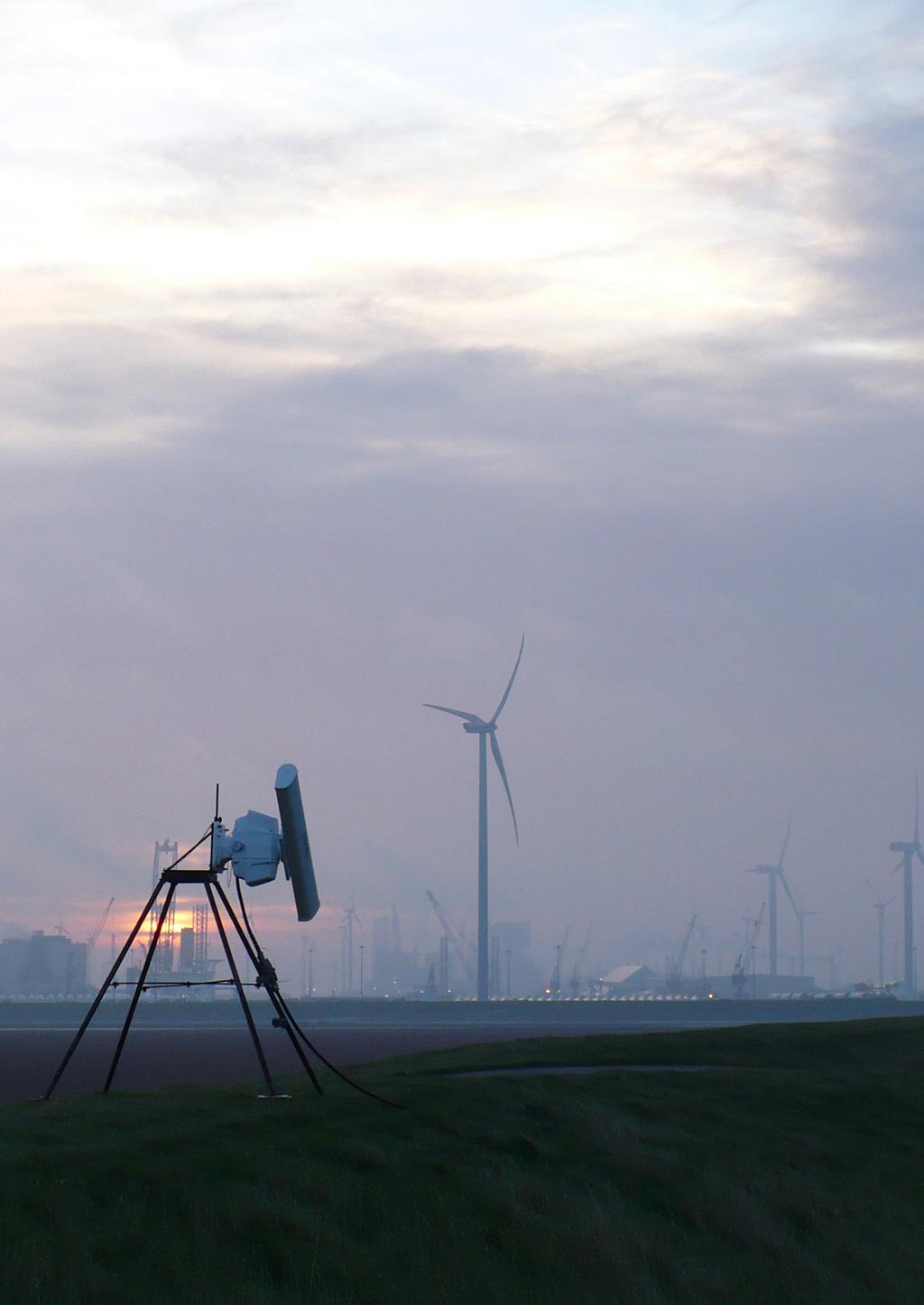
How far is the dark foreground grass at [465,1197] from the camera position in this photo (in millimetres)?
30188

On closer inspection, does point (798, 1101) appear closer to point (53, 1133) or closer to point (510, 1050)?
point (510, 1050)

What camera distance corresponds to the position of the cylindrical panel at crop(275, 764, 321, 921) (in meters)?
44.0

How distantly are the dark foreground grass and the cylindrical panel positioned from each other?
5.44 meters

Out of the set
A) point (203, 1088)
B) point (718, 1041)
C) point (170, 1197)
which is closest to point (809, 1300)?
point (170, 1197)

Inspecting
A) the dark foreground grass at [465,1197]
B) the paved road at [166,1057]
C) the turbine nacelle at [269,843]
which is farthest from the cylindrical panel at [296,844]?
the paved road at [166,1057]

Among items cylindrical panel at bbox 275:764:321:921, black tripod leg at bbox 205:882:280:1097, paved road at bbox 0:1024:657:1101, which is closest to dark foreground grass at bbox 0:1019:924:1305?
black tripod leg at bbox 205:882:280:1097

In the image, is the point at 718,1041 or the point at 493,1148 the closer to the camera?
the point at 493,1148

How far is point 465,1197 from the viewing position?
36.1 meters

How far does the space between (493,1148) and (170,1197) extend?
10818 millimetres

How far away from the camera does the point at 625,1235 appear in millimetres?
37312

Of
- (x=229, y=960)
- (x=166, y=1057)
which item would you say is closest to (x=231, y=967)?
(x=229, y=960)

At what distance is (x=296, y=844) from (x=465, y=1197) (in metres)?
11.9

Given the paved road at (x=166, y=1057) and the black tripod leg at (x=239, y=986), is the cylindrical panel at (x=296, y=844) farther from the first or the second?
the paved road at (x=166, y=1057)

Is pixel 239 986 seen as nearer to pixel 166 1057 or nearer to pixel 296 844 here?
pixel 296 844
